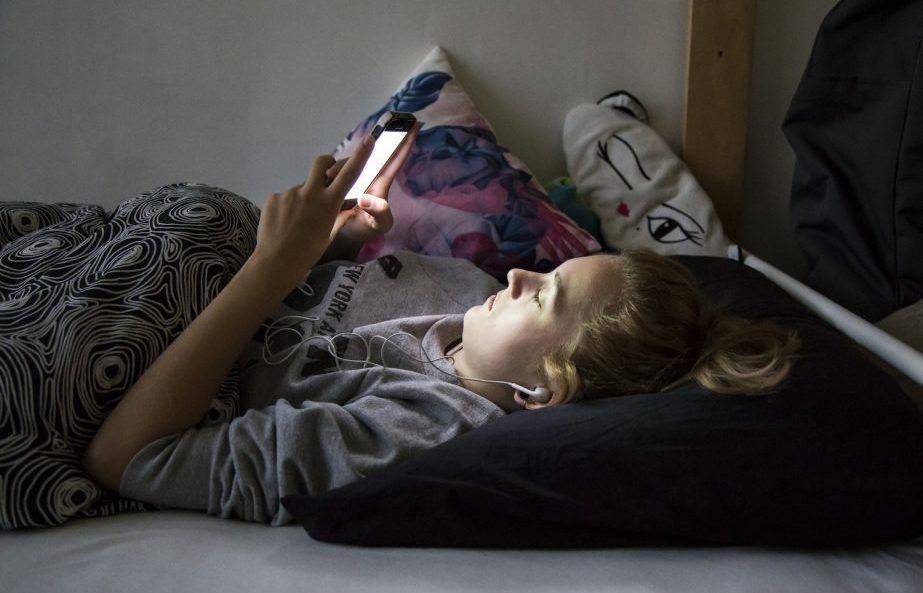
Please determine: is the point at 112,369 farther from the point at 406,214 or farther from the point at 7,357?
the point at 406,214

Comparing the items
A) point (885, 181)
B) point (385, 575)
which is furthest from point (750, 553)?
point (885, 181)

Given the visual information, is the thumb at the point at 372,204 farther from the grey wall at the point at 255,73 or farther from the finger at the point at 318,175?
the grey wall at the point at 255,73

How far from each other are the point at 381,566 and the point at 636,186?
3.24ft

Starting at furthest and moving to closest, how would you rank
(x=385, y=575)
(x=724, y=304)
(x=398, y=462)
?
(x=724, y=304)
(x=398, y=462)
(x=385, y=575)

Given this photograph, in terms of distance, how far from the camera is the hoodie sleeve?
75 centimetres

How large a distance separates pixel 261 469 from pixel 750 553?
0.49 m

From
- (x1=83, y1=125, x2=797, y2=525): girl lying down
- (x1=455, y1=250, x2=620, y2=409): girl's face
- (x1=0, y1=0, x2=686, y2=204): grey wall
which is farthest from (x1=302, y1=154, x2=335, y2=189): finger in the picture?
(x1=0, y1=0, x2=686, y2=204): grey wall

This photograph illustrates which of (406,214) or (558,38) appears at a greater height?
(558,38)

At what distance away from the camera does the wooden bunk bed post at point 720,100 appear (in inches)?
56.7

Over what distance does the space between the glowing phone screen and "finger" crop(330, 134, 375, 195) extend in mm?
122

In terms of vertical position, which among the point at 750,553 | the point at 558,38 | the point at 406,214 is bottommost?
the point at 750,553

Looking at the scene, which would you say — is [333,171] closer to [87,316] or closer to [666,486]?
[87,316]

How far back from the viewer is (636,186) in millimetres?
1459

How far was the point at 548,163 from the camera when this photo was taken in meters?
1.59
